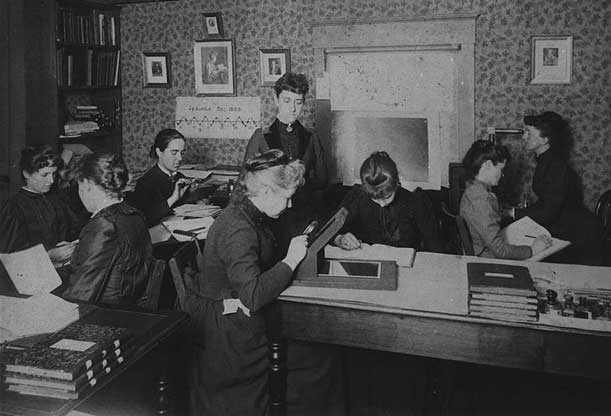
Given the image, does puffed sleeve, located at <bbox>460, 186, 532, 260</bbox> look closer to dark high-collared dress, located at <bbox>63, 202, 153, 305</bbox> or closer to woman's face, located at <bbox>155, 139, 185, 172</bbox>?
dark high-collared dress, located at <bbox>63, 202, 153, 305</bbox>

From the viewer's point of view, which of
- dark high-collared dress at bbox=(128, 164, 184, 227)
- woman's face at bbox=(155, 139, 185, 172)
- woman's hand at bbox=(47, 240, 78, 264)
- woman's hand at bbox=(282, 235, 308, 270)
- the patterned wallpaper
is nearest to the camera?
woman's hand at bbox=(282, 235, 308, 270)

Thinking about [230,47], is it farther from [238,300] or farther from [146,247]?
[238,300]

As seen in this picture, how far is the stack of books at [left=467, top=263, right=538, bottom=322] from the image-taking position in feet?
6.44

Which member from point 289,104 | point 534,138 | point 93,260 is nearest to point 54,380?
point 93,260

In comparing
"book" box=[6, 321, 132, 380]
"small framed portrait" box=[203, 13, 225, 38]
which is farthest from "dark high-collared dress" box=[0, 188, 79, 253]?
"small framed portrait" box=[203, 13, 225, 38]

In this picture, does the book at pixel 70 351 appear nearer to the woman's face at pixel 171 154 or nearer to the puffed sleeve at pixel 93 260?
the puffed sleeve at pixel 93 260

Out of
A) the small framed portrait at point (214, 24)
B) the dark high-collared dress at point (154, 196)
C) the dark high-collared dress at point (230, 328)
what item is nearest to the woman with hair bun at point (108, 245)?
the dark high-collared dress at point (230, 328)

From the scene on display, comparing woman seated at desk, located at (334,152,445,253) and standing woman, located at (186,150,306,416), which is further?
woman seated at desk, located at (334,152,445,253)

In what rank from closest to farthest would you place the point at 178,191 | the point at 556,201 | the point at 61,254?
the point at 61,254
the point at 178,191
the point at 556,201

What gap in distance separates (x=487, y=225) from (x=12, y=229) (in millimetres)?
2618

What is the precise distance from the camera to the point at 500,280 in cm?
210

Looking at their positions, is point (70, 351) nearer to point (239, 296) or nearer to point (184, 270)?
point (239, 296)

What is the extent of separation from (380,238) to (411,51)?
7.06ft

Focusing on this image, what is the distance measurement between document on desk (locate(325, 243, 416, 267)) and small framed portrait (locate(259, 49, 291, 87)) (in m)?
2.81
